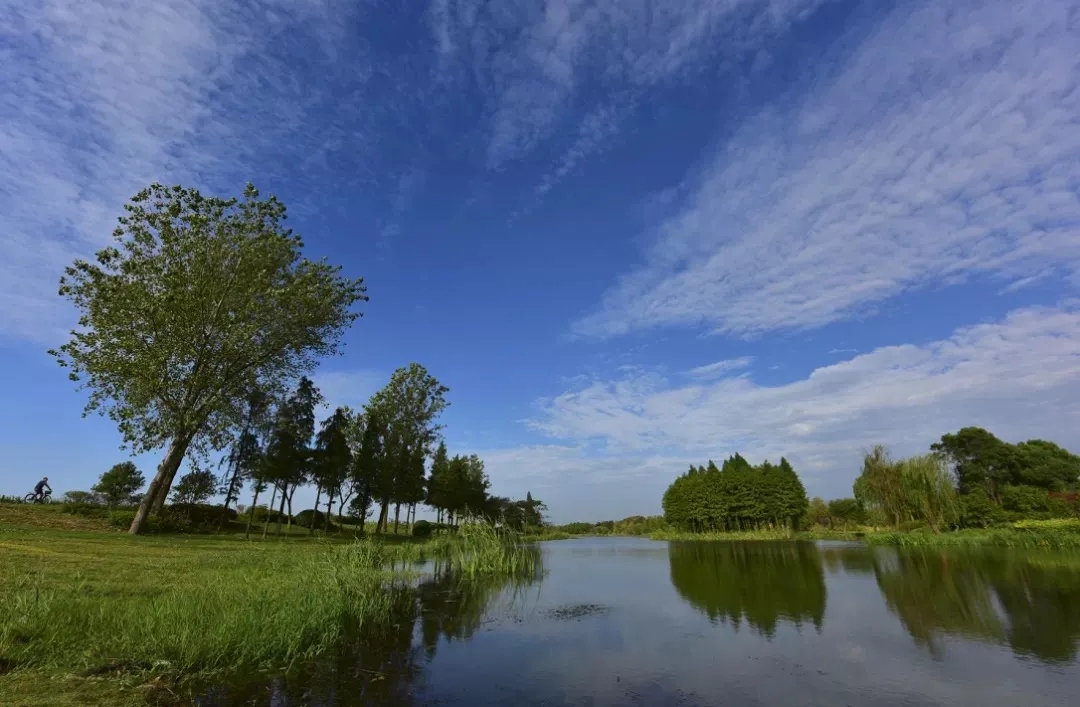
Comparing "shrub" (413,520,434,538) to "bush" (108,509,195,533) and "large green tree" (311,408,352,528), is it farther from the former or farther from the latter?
"bush" (108,509,195,533)

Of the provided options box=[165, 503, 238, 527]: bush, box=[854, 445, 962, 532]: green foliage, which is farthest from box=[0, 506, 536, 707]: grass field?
box=[854, 445, 962, 532]: green foliage

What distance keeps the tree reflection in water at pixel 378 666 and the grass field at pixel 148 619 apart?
0.38 m

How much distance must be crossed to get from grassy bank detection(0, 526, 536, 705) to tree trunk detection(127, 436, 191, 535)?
8197 millimetres

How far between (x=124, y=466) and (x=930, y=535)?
61091 mm

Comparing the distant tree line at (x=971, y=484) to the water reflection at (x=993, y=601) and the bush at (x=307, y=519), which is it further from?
the bush at (x=307, y=519)

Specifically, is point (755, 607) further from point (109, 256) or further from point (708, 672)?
point (109, 256)

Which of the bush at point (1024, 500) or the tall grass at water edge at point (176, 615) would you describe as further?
the bush at point (1024, 500)

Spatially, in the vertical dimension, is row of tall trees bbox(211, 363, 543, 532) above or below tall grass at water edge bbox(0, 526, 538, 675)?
above

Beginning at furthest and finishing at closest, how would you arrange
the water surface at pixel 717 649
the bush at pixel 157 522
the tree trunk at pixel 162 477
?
the bush at pixel 157 522 → the tree trunk at pixel 162 477 → the water surface at pixel 717 649

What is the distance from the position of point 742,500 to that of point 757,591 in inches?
1884

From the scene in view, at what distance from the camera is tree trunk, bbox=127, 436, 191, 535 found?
70.6ft

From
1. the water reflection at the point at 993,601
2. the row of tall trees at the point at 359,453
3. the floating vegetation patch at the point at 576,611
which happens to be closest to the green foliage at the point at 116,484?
the row of tall trees at the point at 359,453

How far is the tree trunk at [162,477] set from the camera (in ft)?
70.6

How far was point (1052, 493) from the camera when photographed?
45.9 m
